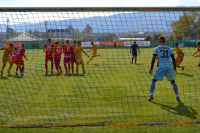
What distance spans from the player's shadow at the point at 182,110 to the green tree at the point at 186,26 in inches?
90.7

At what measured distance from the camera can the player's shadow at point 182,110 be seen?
17.4 ft

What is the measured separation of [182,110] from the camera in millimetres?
5598

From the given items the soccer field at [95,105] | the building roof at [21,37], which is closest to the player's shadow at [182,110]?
the soccer field at [95,105]

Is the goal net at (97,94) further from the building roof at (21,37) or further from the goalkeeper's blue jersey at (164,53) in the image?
the goalkeeper's blue jersey at (164,53)

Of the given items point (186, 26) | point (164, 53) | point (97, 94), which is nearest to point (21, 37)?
point (97, 94)

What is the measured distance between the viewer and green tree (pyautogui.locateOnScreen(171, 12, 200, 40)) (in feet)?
21.3

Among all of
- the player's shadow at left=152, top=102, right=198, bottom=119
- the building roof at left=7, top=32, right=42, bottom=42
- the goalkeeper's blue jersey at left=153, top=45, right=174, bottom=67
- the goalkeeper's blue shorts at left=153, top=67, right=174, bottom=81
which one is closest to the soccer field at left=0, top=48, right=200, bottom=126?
the player's shadow at left=152, top=102, right=198, bottom=119

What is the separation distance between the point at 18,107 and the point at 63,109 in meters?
1.33

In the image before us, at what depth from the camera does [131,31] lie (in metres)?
6.30

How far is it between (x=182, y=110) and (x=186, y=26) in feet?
9.03

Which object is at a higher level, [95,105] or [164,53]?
[164,53]

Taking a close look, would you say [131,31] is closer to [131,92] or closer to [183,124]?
[131,92]

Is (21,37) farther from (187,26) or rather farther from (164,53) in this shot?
(187,26)

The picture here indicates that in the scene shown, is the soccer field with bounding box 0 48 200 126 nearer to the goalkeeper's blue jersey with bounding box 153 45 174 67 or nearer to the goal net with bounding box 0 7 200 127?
the goal net with bounding box 0 7 200 127
